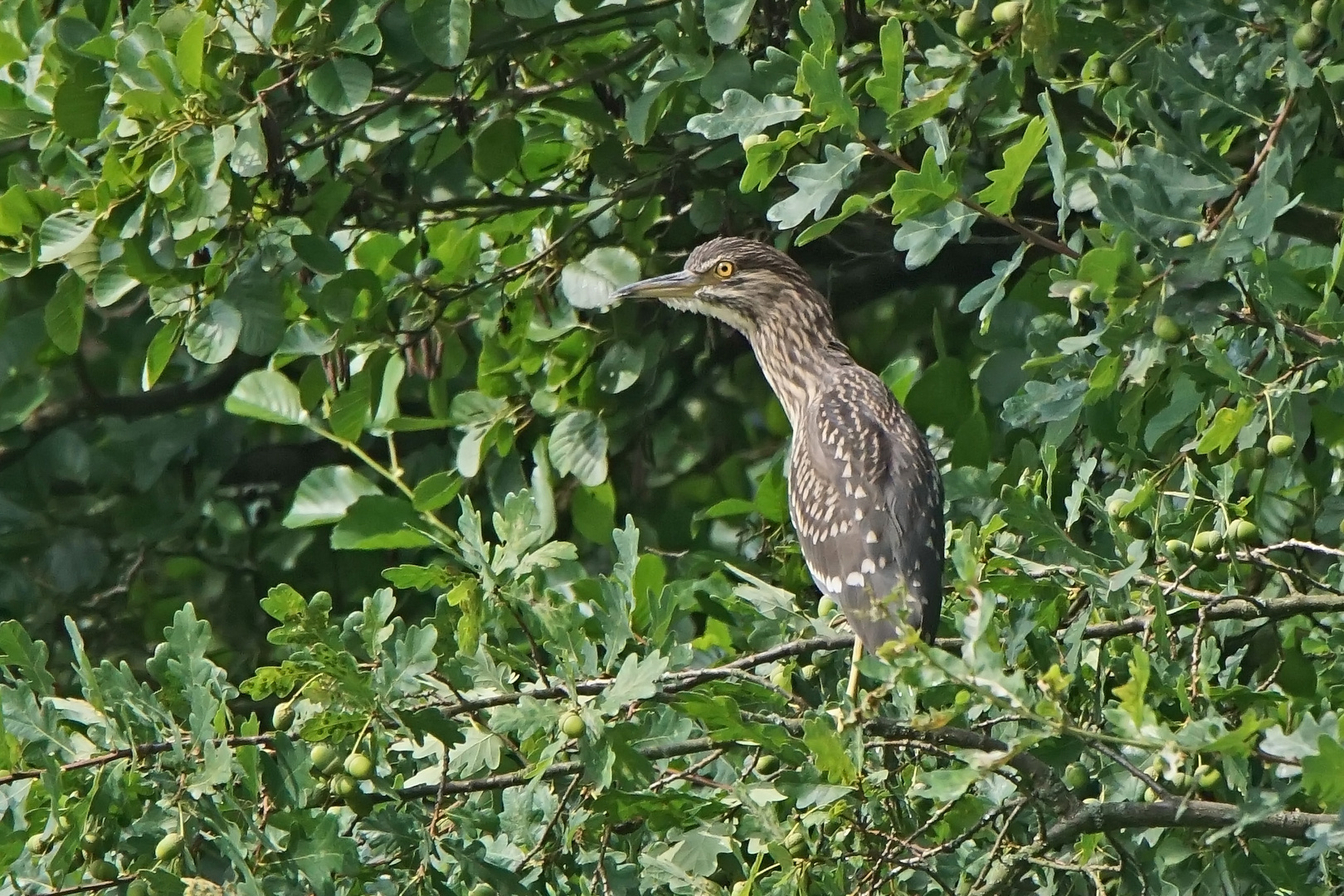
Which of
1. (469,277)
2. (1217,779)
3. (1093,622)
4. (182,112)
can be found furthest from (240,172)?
(1217,779)

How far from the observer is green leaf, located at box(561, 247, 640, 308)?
4.17 m

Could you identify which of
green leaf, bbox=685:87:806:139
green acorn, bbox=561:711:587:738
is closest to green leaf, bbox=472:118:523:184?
green leaf, bbox=685:87:806:139

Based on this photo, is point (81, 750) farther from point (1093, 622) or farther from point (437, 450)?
point (437, 450)

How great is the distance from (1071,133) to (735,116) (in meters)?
1.09

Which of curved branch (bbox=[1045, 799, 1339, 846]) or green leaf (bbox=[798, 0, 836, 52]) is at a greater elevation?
green leaf (bbox=[798, 0, 836, 52])

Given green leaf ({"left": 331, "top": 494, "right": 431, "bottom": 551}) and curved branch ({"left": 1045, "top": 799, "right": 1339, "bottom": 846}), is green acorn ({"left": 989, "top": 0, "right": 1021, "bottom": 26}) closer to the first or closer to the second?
curved branch ({"left": 1045, "top": 799, "right": 1339, "bottom": 846})

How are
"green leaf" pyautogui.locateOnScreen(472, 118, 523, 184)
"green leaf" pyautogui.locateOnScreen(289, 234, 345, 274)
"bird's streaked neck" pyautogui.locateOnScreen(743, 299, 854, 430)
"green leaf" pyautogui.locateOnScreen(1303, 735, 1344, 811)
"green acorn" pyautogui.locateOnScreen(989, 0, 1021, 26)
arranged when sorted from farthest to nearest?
"bird's streaked neck" pyautogui.locateOnScreen(743, 299, 854, 430) → "green leaf" pyautogui.locateOnScreen(472, 118, 523, 184) → "green leaf" pyautogui.locateOnScreen(289, 234, 345, 274) → "green acorn" pyautogui.locateOnScreen(989, 0, 1021, 26) → "green leaf" pyautogui.locateOnScreen(1303, 735, 1344, 811)

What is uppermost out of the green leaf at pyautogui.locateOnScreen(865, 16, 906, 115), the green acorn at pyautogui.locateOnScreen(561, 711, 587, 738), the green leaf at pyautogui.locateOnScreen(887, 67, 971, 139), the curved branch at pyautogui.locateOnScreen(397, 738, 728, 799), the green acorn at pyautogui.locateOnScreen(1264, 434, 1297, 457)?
the green leaf at pyautogui.locateOnScreen(865, 16, 906, 115)

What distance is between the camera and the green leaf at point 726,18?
3443mm

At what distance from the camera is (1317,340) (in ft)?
8.46

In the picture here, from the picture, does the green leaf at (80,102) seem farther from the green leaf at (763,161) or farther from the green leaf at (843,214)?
the green leaf at (843,214)

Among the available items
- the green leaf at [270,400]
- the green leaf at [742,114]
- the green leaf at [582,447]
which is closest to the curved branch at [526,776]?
the green leaf at [742,114]

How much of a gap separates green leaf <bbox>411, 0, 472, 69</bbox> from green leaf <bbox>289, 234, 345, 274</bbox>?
0.49 metres

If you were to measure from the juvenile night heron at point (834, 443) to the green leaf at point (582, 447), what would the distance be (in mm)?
330
